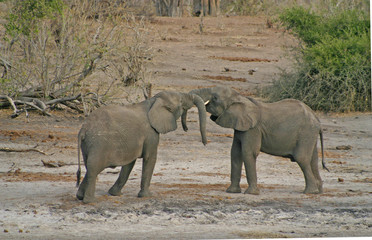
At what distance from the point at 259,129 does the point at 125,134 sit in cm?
161

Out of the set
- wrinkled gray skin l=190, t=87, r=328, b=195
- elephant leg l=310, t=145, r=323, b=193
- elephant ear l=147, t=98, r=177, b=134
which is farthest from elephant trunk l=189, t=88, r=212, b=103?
elephant leg l=310, t=145, r=323, b=193

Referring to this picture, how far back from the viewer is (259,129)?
8086mm

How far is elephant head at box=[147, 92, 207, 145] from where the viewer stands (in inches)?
301

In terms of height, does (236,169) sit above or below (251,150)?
below

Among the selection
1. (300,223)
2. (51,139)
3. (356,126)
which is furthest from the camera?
(356,126)

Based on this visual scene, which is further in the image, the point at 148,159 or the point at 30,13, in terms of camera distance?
the point at 30,13

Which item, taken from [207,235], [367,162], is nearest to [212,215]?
[207,235]

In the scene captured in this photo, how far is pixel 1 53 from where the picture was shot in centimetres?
1383

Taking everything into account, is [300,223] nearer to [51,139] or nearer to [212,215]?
[212,215]

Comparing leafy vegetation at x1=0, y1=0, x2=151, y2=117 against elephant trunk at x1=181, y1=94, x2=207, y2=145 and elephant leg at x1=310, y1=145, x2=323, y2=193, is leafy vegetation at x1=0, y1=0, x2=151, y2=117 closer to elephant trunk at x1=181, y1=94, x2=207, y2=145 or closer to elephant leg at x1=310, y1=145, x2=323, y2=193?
elephant trunk at x1=181, y1=94, x2=207, y2=145

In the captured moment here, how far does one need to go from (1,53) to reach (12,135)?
2364 mm

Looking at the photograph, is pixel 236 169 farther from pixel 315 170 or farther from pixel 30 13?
pixel 30 13

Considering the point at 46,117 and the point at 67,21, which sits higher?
the point at 67,21

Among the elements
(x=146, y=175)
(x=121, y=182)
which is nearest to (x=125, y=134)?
(x=146, y=175)
